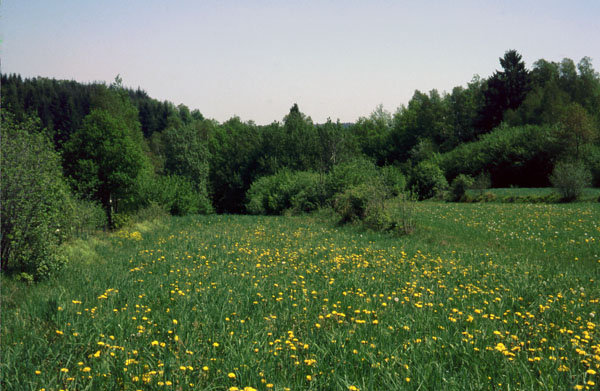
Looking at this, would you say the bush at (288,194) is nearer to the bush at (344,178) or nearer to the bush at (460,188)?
the bush at (344,178)

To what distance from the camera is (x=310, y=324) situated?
14.2ft

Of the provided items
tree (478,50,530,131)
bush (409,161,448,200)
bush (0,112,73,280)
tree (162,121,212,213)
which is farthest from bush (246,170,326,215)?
tree (478,50,530,131)

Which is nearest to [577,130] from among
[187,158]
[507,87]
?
[507,87]

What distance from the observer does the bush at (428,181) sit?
122 feet

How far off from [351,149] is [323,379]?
145 ft

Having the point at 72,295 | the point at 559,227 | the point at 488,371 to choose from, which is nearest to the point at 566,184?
the point at 559,227

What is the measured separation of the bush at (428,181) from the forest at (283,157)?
0.12 metres

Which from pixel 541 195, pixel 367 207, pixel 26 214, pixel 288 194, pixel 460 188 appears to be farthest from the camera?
pixel 460 188

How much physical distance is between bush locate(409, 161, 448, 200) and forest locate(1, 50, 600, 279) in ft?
0.39

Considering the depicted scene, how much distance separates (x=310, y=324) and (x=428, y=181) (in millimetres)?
36389

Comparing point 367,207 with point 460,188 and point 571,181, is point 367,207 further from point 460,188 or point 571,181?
point 460,188

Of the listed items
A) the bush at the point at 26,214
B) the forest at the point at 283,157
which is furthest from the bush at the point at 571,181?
the bush at the point at 26,214

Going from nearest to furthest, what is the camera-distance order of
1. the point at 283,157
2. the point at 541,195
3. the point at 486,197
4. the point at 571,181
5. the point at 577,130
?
the point at 571,181 → the point at 541,195 → the point at 486,197 → the point at 577,130 → the point at 283,157

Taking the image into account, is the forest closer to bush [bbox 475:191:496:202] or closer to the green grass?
the green grass
